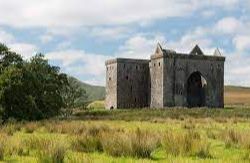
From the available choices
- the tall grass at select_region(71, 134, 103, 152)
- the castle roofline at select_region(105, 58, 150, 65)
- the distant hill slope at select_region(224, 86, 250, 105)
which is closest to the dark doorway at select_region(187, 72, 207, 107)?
the castle roofline at select_region(105, 58, 150, 65)

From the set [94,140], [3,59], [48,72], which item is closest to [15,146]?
[94,140]

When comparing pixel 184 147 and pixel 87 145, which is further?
pixel 87 145

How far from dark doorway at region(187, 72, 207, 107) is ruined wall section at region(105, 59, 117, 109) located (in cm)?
1240

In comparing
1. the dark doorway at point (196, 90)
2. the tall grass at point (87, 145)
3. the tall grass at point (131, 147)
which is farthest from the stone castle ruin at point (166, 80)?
the tall grass at point (131, 147)

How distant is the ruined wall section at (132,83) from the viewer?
9056cm

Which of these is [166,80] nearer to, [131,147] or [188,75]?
[188,75]

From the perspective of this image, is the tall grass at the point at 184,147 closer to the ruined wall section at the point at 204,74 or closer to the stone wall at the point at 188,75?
the stone wall at the point at 188,75

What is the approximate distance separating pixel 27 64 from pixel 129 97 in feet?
150

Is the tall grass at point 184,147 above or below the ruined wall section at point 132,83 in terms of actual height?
below

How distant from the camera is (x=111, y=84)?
301 ft

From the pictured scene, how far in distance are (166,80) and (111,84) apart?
396 inches

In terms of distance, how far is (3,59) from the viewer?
42.8 m

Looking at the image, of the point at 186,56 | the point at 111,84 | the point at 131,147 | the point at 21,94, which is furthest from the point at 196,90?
the point at 131,147

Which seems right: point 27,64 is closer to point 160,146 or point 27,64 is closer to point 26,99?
point 26,99
